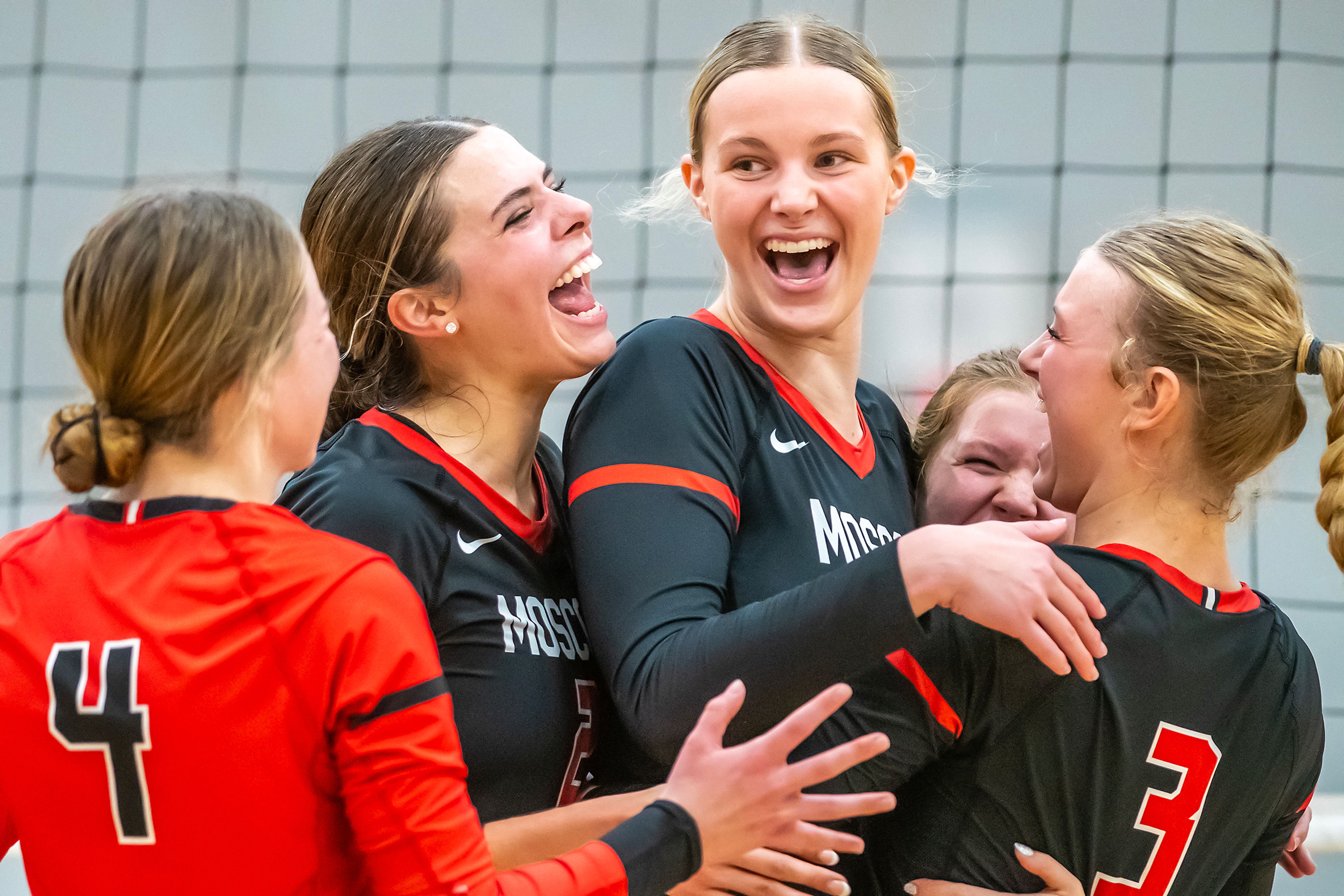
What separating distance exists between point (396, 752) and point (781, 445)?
596mm

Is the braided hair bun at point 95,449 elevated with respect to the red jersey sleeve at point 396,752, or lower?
elevated

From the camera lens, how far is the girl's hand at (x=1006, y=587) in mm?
977

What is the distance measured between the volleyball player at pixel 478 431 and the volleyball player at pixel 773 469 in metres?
0.09

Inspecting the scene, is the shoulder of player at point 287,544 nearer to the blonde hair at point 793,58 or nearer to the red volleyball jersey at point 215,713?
the red volleyball jersey at point 215,713

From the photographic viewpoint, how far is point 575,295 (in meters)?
1.48

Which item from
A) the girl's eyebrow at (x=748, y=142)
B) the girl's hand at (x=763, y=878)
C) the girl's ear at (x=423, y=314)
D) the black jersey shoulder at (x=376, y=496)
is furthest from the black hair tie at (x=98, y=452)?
the girl's eyebrow at (x=748, y=142)

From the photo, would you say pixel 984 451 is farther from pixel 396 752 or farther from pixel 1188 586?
pixel 396 752

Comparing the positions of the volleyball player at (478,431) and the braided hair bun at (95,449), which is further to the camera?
the volleyball player at (478,431)

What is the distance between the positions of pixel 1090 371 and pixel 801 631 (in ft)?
1.43

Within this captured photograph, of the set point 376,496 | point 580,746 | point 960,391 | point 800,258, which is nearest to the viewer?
point 376,496

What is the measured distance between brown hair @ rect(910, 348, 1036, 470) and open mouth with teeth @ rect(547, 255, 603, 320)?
50 centimetres

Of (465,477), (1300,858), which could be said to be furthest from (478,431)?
(1300,858)

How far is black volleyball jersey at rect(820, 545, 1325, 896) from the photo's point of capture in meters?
1.07

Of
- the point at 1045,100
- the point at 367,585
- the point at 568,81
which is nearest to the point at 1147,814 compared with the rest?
the point at 367,585
